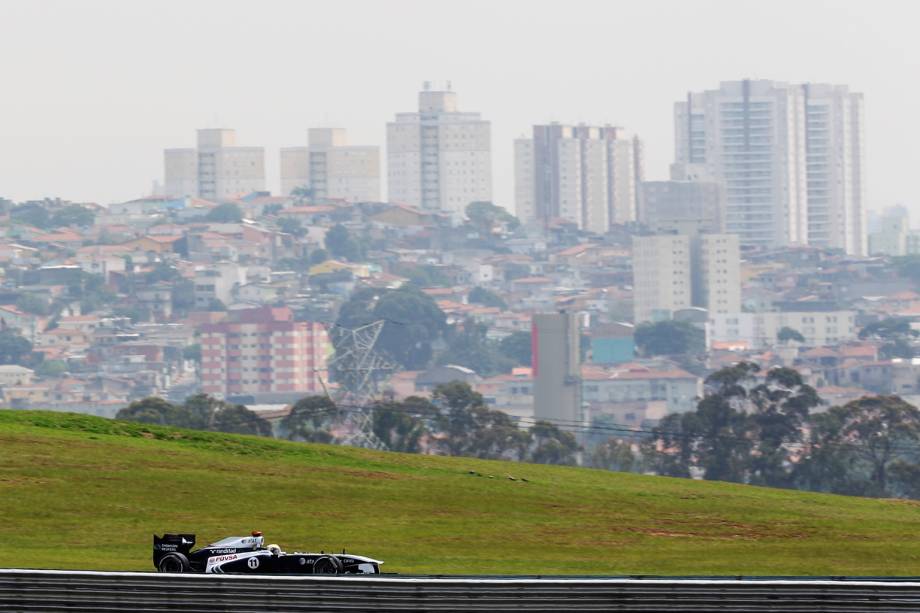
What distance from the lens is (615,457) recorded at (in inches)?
5595

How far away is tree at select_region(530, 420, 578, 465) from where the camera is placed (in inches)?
5285

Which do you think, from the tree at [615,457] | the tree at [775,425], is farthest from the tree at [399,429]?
the tree at [775,425]

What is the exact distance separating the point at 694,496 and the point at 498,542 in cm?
1072

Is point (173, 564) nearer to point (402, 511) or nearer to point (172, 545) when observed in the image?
point (172, 545)

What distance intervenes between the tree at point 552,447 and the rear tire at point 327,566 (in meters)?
103

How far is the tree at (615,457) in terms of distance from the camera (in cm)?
13900

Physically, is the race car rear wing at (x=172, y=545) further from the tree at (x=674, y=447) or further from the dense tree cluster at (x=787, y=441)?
the tree at (x=674, y=447)

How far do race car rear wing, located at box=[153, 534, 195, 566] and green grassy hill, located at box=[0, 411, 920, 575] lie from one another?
6.52ft

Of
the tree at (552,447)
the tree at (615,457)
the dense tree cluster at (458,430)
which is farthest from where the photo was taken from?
the tree at (615,457)

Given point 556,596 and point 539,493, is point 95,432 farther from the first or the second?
point 556,596

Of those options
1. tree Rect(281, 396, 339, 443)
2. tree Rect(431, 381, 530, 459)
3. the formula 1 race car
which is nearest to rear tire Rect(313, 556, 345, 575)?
the formula 1 race car

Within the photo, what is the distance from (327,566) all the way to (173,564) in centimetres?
258

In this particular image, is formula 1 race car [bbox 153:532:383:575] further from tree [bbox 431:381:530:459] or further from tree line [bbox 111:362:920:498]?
tree [bbox 431:381:530:459]

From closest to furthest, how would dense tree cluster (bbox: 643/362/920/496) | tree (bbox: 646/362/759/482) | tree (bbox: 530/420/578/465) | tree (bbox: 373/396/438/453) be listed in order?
1. dense tree cluster (bbox: 643/362/920/496)
2. tree (bbox: 373/396/438/453)
3. tree (bbox: 646/362/759/482)
4. tree (bbox: 530/420/578/465)
